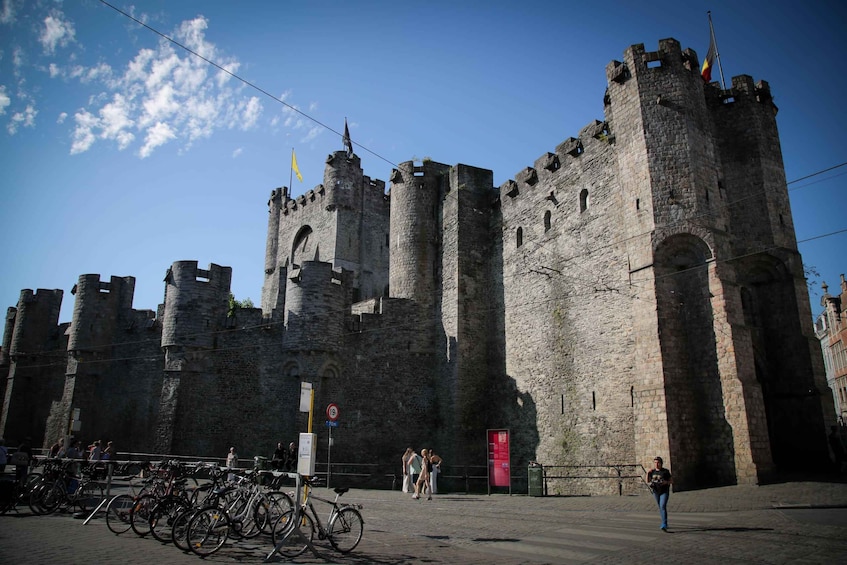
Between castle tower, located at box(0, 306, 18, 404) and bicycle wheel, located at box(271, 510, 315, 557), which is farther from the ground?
castle tower, located at box(0, 306, 18, 404)

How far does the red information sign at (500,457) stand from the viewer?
56.6 feet

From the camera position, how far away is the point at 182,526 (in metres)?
8.58

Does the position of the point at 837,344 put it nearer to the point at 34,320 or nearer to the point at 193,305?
the point at 193,305

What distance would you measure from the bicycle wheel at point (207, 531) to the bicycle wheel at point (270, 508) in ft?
2.48

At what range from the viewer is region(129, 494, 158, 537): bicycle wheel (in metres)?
9.70

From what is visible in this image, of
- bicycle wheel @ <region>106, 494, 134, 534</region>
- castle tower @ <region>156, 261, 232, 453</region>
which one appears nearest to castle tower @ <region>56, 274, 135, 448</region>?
castle tower @ <region>156, 261, 232, 453</region>

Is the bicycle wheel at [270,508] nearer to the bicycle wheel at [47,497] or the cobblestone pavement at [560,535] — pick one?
the cobblestone pavement at [560,535]

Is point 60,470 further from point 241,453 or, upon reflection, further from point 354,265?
point 354,265

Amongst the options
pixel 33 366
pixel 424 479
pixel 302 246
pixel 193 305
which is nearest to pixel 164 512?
pixel 424 479

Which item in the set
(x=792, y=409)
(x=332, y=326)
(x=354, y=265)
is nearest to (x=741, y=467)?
(x=792, y=409)

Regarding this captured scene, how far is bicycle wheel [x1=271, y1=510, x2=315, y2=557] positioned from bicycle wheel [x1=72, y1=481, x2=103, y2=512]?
5847mm

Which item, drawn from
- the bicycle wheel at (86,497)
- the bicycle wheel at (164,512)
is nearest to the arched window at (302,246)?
the bicycle wheel at (86,497)

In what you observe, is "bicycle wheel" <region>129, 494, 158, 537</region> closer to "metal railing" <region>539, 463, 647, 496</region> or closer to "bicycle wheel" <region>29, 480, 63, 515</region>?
"bicycle wheel" <region>29, 480, 63, 515</region>

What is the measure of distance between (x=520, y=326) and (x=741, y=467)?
9967mm
